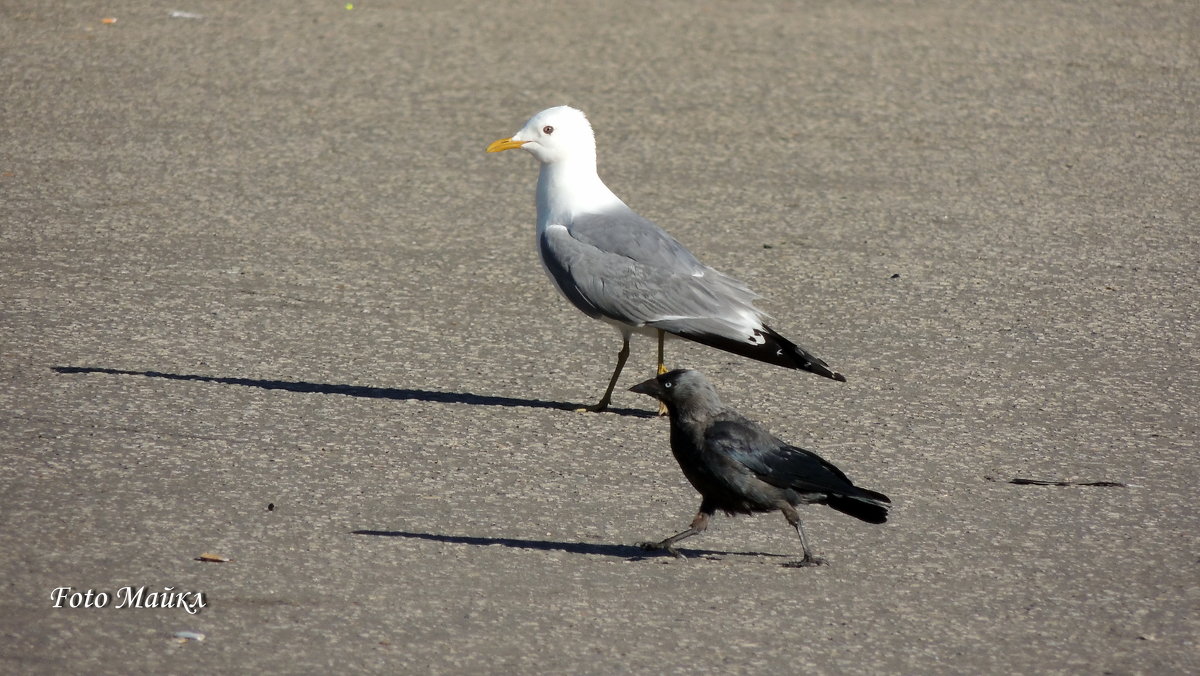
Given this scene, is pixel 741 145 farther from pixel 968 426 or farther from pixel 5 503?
pixel 5 503

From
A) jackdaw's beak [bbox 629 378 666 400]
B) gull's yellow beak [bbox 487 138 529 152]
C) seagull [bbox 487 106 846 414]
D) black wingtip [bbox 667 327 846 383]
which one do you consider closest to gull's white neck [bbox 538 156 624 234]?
seagull [bbox 487 106 846 414]

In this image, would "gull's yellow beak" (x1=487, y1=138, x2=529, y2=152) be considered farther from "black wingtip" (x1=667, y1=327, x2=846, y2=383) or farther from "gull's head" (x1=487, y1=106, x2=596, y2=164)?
"black wingtip" (x1=667, y1=327, x2=846, y2=383)

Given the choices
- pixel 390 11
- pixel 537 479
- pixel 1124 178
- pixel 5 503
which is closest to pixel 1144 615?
pixel 537 479

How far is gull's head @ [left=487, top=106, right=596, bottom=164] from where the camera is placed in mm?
6594

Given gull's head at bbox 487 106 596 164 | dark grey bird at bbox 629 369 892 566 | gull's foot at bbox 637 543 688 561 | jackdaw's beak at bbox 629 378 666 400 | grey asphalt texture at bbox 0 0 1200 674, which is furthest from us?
gull's head at bbox 487 106 596 164

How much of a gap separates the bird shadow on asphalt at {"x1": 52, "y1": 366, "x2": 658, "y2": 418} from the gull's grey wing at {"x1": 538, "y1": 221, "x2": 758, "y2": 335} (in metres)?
0.43

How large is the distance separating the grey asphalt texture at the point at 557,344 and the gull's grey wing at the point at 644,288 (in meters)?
0.41

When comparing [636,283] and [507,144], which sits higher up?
[507,144]

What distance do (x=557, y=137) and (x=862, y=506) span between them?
274 cm

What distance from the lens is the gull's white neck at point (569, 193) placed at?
6430 millimetres

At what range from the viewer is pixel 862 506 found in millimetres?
4516

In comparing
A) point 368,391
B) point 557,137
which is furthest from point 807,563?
point 557,137

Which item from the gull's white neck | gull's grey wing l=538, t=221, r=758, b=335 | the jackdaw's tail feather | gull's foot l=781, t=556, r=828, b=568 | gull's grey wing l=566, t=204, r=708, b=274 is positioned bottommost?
gull's foot l=781, t=556, r=828, b=568

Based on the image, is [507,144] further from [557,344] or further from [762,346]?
[762,346]
